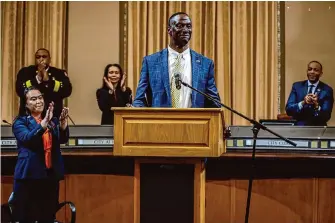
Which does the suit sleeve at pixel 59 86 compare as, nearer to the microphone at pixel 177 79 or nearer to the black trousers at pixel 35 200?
the black trousers at pixel 35 200

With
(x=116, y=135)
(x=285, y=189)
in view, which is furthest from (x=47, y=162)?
(x=285, y=189)

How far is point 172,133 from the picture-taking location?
2.94 m

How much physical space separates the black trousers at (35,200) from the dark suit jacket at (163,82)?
2.63 feet

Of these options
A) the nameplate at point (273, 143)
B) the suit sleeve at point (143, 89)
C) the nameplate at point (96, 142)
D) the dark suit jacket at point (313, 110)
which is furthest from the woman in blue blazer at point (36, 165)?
the dark suit jacket at point (313, 110)

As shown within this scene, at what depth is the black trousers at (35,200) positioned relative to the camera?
3.51m

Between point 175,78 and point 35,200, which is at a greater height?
point 175,78

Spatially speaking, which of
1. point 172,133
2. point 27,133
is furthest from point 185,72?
point 27,133

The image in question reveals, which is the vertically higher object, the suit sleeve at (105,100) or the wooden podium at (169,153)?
the suit sleeve at (105,100)

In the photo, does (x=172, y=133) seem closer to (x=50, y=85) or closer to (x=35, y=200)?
(x=35, y=200)

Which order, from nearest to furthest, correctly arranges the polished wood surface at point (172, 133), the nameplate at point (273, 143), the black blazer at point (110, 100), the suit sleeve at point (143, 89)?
the polished wood surface at point (172, 133) < the suit sleeve at point (143, 89) < the nameplate at point (273, 143) < the black blazer at point (110, 100)

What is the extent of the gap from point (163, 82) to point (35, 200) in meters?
1.06

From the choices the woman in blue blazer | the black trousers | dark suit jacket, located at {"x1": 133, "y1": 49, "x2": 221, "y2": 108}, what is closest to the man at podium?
dark suit jacket, located at {"x1": 133, "y1": 49, "x2": 221, "y2": 108}

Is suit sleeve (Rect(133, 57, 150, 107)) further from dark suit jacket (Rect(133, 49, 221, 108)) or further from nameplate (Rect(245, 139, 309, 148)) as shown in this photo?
nameplate (Rect(245, 139, 309, 148))

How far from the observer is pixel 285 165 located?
447 centimetres
